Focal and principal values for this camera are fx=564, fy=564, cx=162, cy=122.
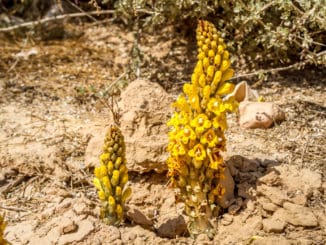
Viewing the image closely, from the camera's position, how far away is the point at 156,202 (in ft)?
11.4

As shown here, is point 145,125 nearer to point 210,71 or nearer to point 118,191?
point 118,191

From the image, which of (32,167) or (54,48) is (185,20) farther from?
Answer: (32,167)

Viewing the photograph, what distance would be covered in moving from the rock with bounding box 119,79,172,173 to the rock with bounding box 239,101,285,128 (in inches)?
30.4

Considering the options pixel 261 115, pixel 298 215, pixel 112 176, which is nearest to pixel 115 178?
→ pixel 112 176

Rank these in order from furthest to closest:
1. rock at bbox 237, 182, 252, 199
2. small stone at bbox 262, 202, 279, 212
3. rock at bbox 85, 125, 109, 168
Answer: rock at bbox 85, 125, 109, 168 → rock at bbox 237, 182, 252, 199 → small stone at bbox 262, 202, 279, 212

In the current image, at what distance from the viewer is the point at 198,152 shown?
2.97 metres

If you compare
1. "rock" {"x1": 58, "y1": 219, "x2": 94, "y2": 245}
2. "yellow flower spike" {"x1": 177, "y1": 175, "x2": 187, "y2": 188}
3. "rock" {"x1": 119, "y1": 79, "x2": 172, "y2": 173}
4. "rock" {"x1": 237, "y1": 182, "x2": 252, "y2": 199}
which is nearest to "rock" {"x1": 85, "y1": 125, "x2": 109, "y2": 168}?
"rock" {"x1": 119, "y1": 79, "x2": 172, "y2": 173}

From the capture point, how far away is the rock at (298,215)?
124 inches

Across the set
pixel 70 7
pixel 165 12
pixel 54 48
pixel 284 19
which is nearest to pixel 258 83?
pixel 284 19

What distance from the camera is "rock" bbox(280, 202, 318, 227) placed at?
315 cm

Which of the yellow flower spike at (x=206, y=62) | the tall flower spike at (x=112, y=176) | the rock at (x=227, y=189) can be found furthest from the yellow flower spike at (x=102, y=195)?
the yellow flower spike at (x=206, y=62)

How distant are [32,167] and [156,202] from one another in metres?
0.93

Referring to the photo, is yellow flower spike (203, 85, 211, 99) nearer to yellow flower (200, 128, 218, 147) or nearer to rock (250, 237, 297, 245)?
yellow flower (200, 128, 218, 147)

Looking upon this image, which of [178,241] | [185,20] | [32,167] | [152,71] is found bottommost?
[178,241]
